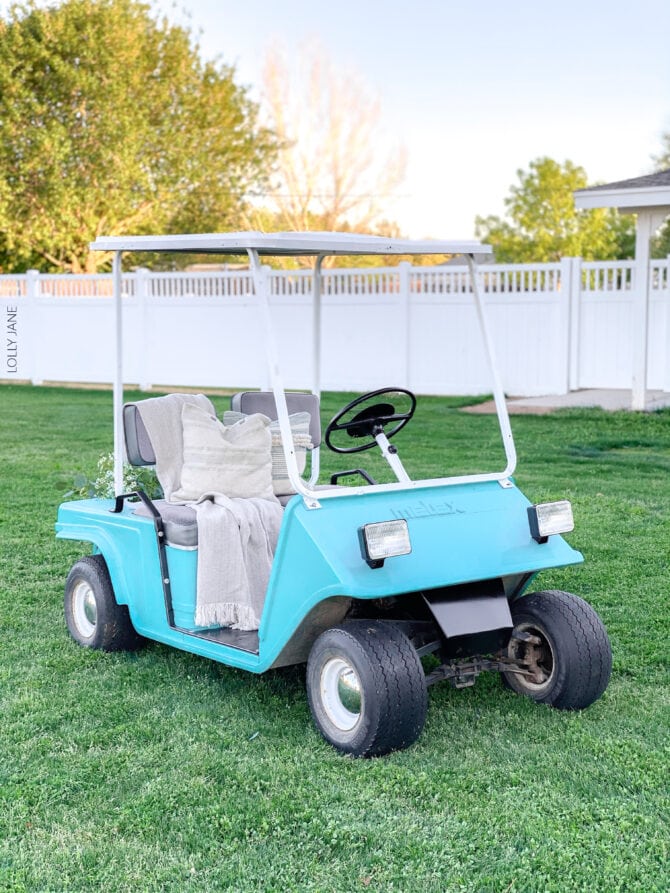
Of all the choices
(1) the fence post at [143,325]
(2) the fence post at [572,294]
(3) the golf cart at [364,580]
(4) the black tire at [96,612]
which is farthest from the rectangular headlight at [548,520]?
(1) the fence post at [143,325]

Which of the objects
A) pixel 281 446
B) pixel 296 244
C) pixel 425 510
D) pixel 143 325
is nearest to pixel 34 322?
pixel 143 325

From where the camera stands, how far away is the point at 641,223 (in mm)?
12773

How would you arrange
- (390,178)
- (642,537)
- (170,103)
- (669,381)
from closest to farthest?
(642,537), (669,381), (170,103), (390,178)

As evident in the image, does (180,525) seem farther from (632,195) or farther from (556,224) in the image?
(556,224)

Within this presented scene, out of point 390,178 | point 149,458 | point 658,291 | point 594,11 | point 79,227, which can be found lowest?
point 149,458

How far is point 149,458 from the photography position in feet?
15.7

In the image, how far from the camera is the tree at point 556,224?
146ft

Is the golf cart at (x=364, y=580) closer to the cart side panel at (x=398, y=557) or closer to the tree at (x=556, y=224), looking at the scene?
the cart side panel at (x=398, y=557)

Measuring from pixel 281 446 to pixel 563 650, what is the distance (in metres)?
1.53

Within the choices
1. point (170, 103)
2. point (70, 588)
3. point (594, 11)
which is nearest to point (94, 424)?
point (70, 588)

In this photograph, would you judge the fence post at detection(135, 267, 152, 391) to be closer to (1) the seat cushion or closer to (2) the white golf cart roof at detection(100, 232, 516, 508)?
(2) the white golf cart roof at detection(100, 232, 516, 508)

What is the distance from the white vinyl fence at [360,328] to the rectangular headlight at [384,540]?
9996 mm

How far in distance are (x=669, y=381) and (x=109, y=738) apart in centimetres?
1057

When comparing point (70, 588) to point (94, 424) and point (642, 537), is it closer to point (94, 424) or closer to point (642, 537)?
point (642, 537)
